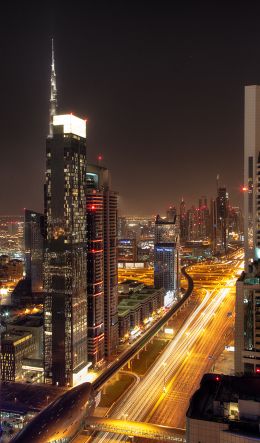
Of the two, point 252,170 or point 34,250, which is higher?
point 252,170

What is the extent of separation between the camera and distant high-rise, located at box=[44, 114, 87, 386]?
2638cm

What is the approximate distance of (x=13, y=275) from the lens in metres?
57.7

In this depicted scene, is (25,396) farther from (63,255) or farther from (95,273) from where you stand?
(95,273)

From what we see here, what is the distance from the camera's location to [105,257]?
31.4m

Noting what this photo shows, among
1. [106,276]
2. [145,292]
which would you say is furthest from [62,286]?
[145,292]

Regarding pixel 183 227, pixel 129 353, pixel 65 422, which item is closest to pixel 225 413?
pixel 65 422

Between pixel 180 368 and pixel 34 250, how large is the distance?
27.5m

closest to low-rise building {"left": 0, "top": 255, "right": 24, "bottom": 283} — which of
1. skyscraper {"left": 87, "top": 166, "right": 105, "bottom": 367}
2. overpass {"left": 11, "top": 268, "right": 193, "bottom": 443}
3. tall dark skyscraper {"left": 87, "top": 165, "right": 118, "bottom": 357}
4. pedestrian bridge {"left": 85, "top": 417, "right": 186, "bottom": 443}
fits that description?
tall dark skyscraper {"left": 87, "top": 165, "right": 118, "bottom": 357}

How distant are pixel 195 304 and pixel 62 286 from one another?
2091 centimetres

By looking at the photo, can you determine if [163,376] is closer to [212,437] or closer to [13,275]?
[212,437]

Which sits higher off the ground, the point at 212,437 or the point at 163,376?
the point at 212,437

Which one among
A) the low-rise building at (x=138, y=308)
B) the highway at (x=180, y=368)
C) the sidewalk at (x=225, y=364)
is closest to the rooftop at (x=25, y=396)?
the highway at (x=180, y=368)

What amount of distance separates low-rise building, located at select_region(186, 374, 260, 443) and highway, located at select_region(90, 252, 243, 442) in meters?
10.1

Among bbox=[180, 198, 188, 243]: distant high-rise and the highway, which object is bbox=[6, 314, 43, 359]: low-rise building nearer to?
the highway
